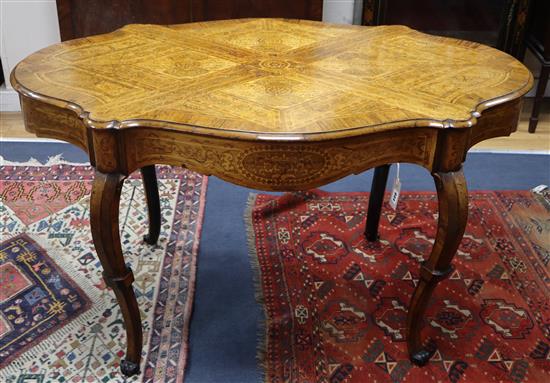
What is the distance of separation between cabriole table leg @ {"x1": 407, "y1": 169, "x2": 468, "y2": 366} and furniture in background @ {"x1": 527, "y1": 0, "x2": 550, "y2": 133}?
6.15ft

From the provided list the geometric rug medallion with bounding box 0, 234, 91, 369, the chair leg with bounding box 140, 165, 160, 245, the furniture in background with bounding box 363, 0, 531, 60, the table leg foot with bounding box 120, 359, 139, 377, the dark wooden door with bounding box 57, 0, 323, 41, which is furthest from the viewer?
the furniture in background with bounding box 363, 0, 531, 60

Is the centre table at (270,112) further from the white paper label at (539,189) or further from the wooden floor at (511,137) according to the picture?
the wooden floor at (511,137)

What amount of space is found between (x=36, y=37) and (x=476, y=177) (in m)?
2.26

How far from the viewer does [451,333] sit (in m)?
1.78

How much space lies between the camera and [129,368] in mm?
1598

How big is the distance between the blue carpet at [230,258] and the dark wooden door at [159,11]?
2.06 ft

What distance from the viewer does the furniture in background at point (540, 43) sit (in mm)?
2971

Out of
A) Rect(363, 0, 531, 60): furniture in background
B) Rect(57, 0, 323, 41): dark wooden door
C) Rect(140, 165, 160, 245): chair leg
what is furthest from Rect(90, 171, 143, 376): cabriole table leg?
Rect(363, 0, 531, 60): furniture in background

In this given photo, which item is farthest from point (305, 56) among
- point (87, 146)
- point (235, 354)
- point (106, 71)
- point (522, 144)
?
point (522, 144)

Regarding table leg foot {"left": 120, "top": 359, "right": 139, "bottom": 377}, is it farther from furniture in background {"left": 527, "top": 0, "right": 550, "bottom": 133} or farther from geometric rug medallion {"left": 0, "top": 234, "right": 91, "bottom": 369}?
furniture in background {"left": 527, "top": 0, "right": 550, "bottom": 133}

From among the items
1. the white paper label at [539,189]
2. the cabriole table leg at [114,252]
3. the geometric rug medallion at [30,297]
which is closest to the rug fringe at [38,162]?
the geometric rug medallion at [30,297]

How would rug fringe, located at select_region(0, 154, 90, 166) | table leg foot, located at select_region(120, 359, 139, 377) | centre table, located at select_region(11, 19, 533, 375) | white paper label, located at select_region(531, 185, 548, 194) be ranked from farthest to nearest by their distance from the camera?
1. rug fringe, located at select_region(0, 154, 90, 166)
2. white paper label, located at select_region(531, 185, 548, 194)
3. table leg foot, located at select_region(120, 359, 139, 377)
4. centre table, located at select_region(11, 19, 533, 375)

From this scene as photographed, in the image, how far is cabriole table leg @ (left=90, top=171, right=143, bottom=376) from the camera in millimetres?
1361

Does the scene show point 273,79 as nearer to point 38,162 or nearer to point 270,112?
point 270,112
